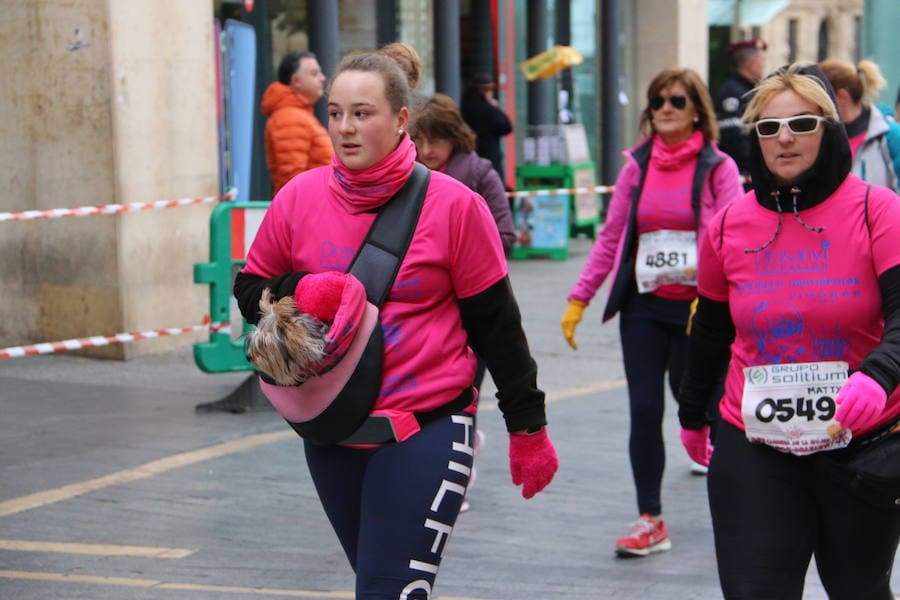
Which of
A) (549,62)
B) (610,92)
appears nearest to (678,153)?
(549,62)

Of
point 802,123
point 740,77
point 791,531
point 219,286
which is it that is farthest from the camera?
point 740,77

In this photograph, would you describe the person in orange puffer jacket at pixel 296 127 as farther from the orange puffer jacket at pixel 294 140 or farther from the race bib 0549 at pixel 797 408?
the race bib 0549 at pixel 797 408

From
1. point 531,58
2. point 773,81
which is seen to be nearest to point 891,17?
point 531,58

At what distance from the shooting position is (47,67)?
34.3ft

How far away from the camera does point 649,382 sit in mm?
6133

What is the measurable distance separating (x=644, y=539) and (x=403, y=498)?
8.29 ft

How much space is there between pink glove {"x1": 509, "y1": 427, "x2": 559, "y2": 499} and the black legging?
0.42 m

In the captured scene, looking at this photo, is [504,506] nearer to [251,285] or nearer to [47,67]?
[251,285]

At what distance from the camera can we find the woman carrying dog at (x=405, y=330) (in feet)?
11.9

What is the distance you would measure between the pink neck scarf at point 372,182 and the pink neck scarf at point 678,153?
256cm

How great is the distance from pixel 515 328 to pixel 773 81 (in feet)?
2.98

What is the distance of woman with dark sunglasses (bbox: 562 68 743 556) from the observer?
20.0 feet

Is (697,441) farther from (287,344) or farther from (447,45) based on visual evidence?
(447,45)

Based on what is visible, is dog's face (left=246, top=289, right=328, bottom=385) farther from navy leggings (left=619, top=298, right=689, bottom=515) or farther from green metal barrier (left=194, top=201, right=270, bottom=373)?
green metal barrier (left=194, top=201, right=270, bottom=373)
